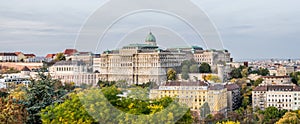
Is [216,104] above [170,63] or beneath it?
beneath

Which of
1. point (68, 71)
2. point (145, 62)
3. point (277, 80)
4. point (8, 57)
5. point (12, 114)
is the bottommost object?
point (277, 80)

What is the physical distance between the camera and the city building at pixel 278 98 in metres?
17.2

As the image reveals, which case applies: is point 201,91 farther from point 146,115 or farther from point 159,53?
point 146,115

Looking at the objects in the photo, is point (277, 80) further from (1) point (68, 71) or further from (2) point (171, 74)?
(1) point (68, 71)

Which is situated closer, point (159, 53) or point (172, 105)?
point (172, 105)

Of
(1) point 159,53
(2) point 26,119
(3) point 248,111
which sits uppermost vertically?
(1) point 159,53

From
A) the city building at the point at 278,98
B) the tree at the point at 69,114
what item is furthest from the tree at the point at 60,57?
the tree at the point at 69,114

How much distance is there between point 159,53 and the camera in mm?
21531

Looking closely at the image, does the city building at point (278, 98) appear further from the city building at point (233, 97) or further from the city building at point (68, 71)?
the city building at point (68, 71)

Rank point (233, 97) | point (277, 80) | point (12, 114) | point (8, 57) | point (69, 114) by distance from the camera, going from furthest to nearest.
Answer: point (8, 57) < point (277, 80) < point (233, 97) < point (12, 114) < point (69, 114)

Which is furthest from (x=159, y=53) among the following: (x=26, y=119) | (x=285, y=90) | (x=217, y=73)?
(x=26, y=119)

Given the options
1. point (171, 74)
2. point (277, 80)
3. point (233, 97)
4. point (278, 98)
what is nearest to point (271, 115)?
point (233, 97)

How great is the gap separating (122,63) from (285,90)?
7563mm

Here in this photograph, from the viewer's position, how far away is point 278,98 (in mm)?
17469
